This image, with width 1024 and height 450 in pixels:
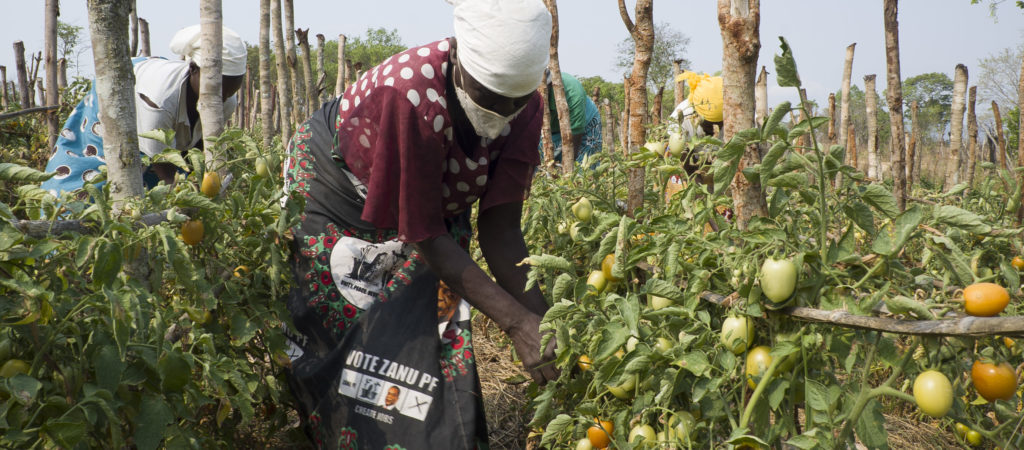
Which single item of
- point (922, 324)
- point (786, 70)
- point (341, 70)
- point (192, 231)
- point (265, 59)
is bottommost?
point (922, 324)

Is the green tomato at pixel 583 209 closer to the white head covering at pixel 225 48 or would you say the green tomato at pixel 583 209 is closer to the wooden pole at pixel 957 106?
the white head covering at pixel 225 48

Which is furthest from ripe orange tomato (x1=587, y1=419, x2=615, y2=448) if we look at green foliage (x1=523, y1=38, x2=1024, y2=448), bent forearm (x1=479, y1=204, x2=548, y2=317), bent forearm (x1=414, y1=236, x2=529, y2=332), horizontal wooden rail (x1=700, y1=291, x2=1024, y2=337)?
bent forearm (x1=479, y1=204, x2=548, y2=317)

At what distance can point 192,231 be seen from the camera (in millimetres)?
1586

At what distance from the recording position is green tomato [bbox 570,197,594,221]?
1.83 m

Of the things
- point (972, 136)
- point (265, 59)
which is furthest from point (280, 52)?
point (972, 136)

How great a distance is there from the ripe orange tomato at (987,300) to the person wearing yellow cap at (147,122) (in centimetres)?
230

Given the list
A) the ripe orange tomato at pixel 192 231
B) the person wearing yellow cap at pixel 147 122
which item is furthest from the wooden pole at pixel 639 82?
the person wearing yellow cap at pixel 147 122

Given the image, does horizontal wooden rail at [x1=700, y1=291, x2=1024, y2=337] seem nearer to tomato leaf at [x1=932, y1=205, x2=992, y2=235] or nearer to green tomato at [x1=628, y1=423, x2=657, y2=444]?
tomato leaf at [x1=932, y1=205, x2=992, y2=235]

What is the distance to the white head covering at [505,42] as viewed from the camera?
1605 mm

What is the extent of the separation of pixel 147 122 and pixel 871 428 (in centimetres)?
→ 250

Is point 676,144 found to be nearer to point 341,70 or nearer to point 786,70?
point 786,70

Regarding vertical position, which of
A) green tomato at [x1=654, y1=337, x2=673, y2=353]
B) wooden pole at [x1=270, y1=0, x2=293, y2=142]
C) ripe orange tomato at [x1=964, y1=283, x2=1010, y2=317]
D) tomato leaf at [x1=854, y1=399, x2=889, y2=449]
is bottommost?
tomato leaf at [x1=854, y1=399, x2=889, y2=449]

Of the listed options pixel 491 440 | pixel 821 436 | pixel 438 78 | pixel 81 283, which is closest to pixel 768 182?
pixel 821 436

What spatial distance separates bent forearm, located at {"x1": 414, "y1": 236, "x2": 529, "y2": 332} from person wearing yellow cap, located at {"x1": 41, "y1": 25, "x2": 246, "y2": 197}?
1.24 meters
